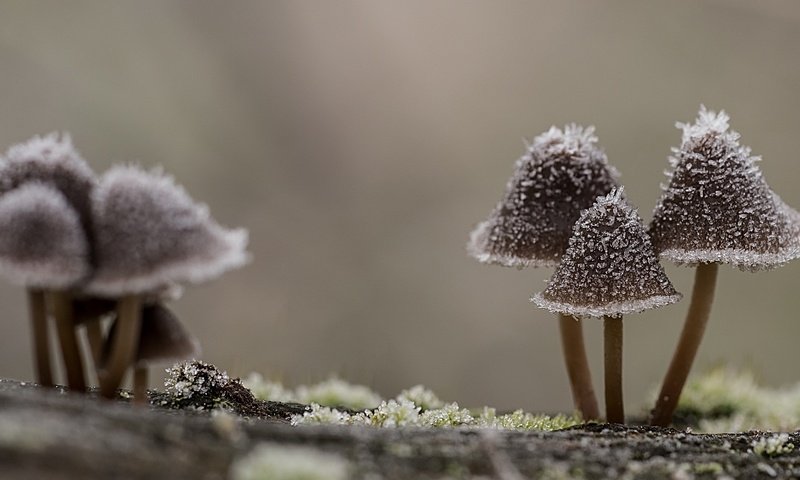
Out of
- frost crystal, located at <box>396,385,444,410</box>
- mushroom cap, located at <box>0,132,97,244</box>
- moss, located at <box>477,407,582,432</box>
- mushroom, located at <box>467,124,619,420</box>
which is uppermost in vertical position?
mushroom, located at <box>467,124,619,420</box>

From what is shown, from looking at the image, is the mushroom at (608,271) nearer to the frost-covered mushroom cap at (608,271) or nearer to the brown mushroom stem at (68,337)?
the frost-covered mushroom cap at (608,271)

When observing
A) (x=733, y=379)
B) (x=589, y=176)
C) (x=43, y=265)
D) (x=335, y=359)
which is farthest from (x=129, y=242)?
(x=335, y=359)

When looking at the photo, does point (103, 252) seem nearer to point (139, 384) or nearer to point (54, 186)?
point (54, 186)

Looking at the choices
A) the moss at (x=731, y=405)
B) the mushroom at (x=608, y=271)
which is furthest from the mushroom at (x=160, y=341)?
the moss at (x=731, y=405)

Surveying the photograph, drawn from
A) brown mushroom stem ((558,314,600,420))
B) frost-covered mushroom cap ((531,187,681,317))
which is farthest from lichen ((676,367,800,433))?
frost-covered mushroom cap ((531,187,681,317))

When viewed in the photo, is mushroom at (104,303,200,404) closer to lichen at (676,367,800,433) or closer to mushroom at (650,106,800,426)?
mushroom at (650,106,800,426)

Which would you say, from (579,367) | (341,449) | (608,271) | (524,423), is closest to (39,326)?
(341,449)
